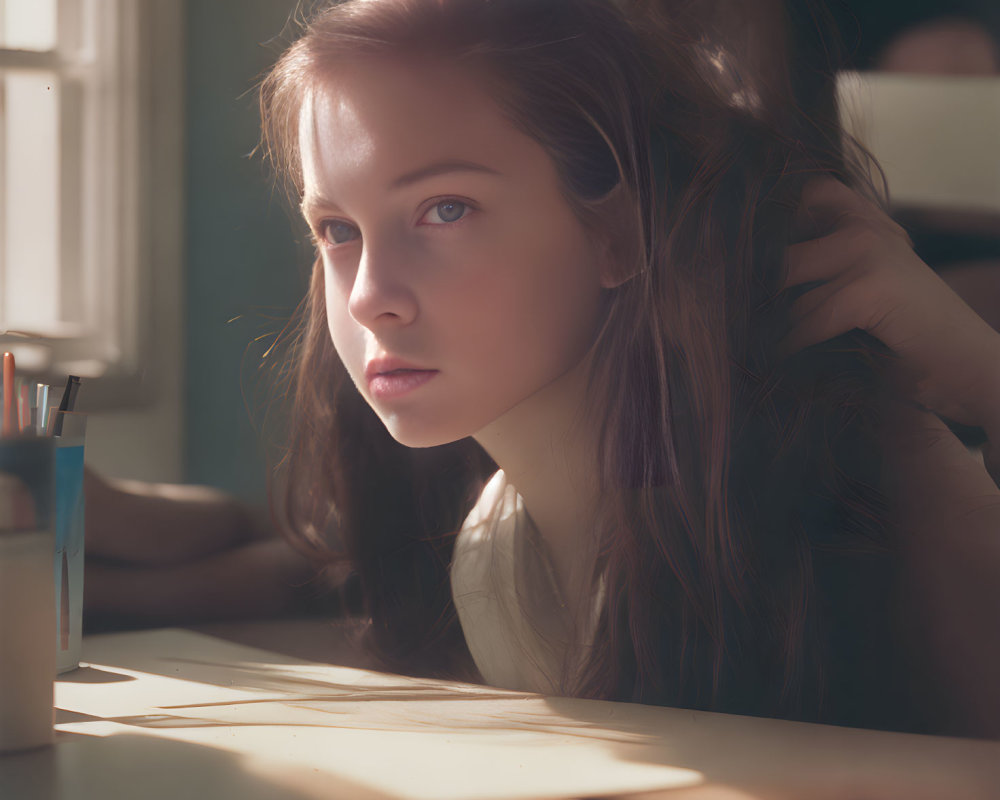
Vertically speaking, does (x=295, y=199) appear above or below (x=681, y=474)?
above

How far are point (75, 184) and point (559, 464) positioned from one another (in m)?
0.37

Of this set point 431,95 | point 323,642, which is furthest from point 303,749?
point 431,95

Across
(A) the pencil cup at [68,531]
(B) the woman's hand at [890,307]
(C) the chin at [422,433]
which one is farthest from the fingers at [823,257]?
(A) the pencil cup at [68,531]

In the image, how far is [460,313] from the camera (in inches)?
22.0

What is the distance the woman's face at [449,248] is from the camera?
1.81ft

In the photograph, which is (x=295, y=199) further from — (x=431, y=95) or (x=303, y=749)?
(x=303, y=749)

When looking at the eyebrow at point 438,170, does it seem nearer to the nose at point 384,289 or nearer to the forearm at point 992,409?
the nose at point 384,289

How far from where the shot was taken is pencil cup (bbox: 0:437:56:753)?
1.70ft

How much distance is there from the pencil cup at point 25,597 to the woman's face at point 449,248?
20cm

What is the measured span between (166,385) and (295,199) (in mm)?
150

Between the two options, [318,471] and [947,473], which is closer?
[947,473]

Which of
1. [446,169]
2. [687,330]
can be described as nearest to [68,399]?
[446,169]

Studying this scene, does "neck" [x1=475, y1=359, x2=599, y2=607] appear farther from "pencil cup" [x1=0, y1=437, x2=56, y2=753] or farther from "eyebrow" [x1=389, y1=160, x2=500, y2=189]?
"pencil cup" [x1=0, y1=437, x2=56, y2=753]

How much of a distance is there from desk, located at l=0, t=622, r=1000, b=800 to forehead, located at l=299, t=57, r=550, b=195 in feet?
1.05
